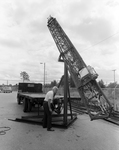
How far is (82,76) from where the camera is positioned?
6258 mm

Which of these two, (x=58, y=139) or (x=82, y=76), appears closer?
(x=58, y=139)

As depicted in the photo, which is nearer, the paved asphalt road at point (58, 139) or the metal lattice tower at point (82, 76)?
the paved asphalt road at point (58, 139)

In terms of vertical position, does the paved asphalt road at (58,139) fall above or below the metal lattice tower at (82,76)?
below

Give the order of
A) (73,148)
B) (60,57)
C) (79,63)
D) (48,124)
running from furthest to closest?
(60,57)
(79,63)
(48,124)
(73,148)

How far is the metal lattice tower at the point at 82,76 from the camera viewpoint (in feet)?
20.0

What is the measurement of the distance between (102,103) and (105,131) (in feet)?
3.72

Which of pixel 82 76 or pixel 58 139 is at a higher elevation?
pixel 82 76

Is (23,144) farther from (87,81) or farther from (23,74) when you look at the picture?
(23,74)

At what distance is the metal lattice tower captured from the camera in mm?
6109

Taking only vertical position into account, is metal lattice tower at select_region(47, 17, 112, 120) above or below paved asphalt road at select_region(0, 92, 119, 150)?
above

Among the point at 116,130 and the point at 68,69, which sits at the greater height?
the point at 68,69

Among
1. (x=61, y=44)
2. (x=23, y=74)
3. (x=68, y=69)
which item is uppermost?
(x=23, y=74)

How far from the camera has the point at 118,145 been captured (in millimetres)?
4512

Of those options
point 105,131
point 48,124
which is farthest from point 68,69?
point 105,131
